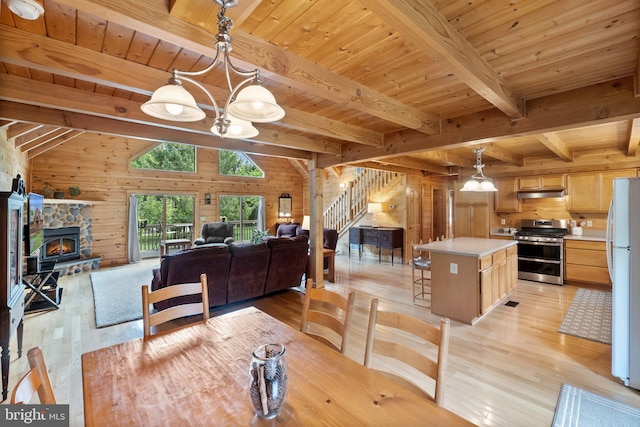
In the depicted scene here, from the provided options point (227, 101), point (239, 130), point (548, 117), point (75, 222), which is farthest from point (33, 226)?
point (548, 117)

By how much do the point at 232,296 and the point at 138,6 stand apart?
3.60m

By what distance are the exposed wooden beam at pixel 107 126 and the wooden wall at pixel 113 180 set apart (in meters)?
4.74

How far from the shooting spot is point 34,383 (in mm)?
946

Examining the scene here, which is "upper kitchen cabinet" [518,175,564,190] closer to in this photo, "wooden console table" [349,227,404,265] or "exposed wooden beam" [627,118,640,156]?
"exposed wooden beam" [627,118,640,156]

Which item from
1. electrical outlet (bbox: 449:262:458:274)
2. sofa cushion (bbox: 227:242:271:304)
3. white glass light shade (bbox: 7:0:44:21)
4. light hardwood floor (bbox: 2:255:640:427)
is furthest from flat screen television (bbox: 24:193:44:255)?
electrical outlet (bbox: 449:262:458:274)

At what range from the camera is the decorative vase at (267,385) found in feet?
3.22

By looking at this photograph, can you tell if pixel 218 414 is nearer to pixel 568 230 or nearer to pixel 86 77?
pixel 86 77

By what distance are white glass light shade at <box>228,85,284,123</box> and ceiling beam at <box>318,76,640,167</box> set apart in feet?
8.35

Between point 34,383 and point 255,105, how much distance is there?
4.81ft

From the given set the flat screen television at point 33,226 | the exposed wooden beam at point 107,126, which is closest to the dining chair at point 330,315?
Result: the exposed wooden beam at point 107,126

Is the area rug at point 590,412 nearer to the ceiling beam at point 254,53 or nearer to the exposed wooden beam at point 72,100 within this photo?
the ceiling beam at point 254,53

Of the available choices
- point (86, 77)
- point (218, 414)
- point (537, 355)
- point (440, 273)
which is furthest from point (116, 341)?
point (537, 355)

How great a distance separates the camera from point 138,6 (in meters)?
1.38

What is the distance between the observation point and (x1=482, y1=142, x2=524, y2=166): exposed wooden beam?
4.66 meters
